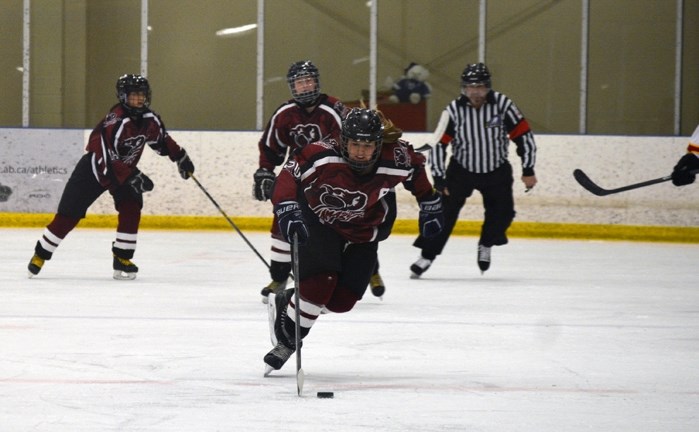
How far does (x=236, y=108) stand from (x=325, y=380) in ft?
25.7

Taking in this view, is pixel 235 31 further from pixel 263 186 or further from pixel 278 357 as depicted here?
pixel 278 357

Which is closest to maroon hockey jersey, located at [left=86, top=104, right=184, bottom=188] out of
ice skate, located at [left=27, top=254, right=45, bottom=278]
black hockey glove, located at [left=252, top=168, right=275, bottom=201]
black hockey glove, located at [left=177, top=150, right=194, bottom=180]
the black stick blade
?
black hockey glove, located at [left=177, top=150, right=194, bottom=180]

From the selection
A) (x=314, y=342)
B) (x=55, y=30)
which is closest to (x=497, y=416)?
(x=314, y=342)

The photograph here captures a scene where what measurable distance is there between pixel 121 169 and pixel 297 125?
1.41m

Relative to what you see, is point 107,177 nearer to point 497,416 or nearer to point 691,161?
point 691,161

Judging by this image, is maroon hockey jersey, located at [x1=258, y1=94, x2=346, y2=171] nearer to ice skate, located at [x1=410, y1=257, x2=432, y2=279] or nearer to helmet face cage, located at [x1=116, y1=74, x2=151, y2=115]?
helmet face cage, located at [x1=116, y1=74, x2=151, y2=115]

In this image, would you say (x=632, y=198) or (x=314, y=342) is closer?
(x=314, y=342)

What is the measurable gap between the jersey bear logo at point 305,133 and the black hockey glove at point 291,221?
2.24 meters

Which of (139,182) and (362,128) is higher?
(362,128)

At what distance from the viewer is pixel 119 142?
7238 mm

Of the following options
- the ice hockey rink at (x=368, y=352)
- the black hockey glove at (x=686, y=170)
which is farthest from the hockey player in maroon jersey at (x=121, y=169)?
the black hockey glove at (x=686, y=170)

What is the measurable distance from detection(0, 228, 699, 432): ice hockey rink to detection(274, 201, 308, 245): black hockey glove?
1.47ft

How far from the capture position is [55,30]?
11.7 metres

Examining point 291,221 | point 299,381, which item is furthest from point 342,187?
point 299,381
